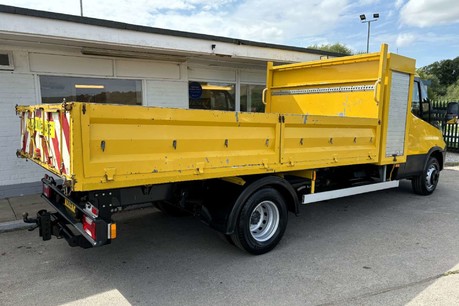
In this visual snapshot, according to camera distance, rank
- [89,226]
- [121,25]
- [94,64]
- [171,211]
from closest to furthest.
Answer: [89,226]
[171,211]
[121,25]
[94,64]

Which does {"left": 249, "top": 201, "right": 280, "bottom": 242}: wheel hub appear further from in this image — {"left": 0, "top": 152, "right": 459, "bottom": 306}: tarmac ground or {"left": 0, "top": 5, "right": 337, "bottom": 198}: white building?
{"left": 0, "top": 5, "right": 337, "bottom": 198}: white building

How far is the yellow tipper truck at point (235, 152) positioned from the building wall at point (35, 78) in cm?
241

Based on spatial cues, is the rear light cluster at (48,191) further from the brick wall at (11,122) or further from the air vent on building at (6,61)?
the air vent on building at (6,61)

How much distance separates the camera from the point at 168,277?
3818 millimetres

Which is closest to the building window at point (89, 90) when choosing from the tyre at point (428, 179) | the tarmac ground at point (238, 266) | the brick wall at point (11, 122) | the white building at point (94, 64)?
the white building at point (94, 64)

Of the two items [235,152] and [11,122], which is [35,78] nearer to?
[11,122]

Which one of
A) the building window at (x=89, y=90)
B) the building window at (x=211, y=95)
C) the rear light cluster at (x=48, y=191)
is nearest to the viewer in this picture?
the rear light cluster at (x=48, y=191)

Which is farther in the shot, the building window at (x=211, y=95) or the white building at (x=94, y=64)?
the building window at (x=211, y=95)

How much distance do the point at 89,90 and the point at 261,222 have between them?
16.4ft

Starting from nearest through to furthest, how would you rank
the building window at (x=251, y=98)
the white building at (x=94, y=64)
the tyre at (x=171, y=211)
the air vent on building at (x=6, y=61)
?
1. the tyre at (x=171, y=211)
2. the white building at (x=94, y=64)
3. the air vent on building at (x=6, y=61)
4. the building window at (x=251, y=98)

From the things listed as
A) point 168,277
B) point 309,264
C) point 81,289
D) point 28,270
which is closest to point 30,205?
point 28,270

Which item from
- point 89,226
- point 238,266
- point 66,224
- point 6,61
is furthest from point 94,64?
point 238,266

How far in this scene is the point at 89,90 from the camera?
7414 mm

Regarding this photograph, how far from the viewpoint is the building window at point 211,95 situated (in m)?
8.94
